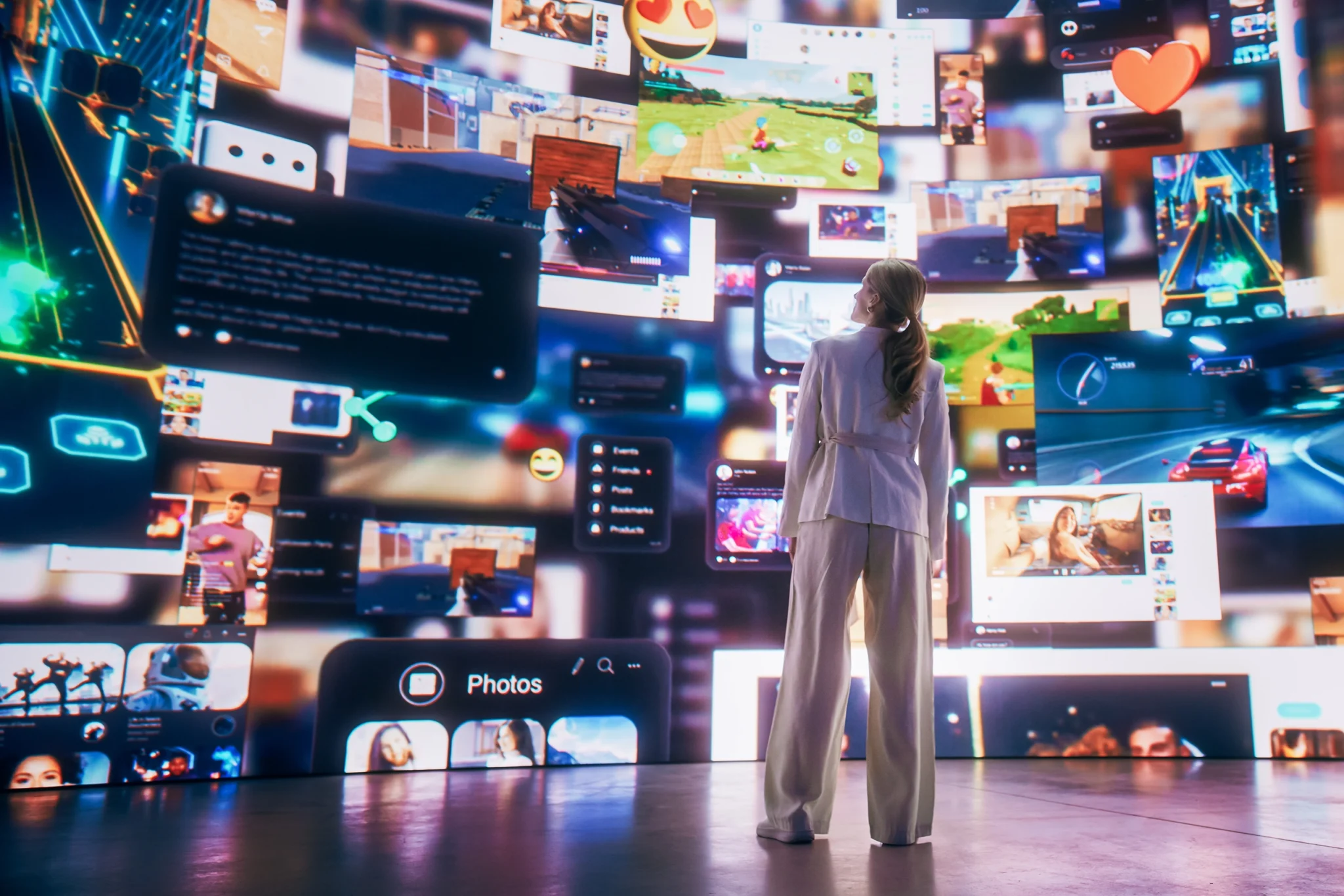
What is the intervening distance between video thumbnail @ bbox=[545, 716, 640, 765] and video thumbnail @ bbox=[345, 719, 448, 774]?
35 cm

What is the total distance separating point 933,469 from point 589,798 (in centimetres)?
118

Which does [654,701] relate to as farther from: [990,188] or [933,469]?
[990,188]

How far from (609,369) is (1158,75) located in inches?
96.7

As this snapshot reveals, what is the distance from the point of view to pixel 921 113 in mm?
3658

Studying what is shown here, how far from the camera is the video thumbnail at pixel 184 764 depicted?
2.52 m

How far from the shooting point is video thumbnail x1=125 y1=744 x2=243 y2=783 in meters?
2.52

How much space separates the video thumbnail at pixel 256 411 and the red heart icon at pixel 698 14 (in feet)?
6.14

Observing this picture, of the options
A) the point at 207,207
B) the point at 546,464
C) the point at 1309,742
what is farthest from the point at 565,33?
the point at 1309,742

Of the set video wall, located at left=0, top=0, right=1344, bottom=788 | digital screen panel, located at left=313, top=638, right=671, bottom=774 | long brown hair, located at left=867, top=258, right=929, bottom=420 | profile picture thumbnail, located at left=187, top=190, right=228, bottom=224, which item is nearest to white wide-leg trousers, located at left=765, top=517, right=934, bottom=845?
long brown hair, located at left=867, top=258, right=929, bottom=420

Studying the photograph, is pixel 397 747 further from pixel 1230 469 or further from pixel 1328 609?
pixel 1328 609

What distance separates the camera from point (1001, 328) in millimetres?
3566

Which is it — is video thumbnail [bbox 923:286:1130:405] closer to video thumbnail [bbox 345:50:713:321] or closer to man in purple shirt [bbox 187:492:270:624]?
video thumbnail [bbox 345:50:713:321]

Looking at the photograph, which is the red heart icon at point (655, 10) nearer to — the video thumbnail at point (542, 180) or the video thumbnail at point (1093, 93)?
the video thumbnail at point (542, 180)

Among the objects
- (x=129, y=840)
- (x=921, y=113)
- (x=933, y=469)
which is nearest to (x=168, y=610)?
(x=129, y=840)
